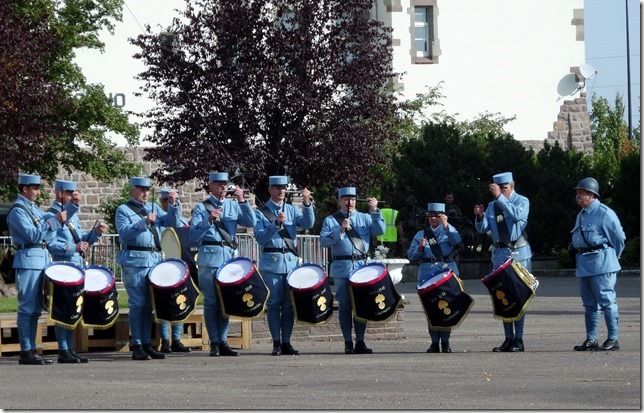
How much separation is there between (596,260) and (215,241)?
4.05 m

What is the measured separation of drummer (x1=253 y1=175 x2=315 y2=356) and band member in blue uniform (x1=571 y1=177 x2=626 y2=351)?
115 inches

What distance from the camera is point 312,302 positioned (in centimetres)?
1816

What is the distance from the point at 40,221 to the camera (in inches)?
676

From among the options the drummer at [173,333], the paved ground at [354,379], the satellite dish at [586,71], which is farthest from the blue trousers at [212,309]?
the satellite dish at [586,71]

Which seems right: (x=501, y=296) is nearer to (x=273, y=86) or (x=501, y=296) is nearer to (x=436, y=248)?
(x=436, y=248)

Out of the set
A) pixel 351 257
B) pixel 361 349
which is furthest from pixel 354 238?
pixel 361 349

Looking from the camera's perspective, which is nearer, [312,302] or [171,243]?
[312,302]

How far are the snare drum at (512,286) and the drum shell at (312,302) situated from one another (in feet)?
5.65

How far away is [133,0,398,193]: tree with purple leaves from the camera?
99.6 ft

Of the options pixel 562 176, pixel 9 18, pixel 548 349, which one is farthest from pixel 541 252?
pixel 548 349

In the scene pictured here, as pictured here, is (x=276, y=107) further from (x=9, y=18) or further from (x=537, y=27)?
(x=537, y=27)

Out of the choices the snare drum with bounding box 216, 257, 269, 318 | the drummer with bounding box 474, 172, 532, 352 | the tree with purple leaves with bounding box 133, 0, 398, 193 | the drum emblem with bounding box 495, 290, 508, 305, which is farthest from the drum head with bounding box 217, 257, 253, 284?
the tree with purple leaves with bounding box 133, 0, 398, 193

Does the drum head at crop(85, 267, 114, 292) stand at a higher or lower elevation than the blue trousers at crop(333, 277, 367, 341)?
higher

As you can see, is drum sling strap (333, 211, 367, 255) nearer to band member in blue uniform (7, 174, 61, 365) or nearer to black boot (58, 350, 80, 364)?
band member in blue uniform (7, 174, 61, 365)
